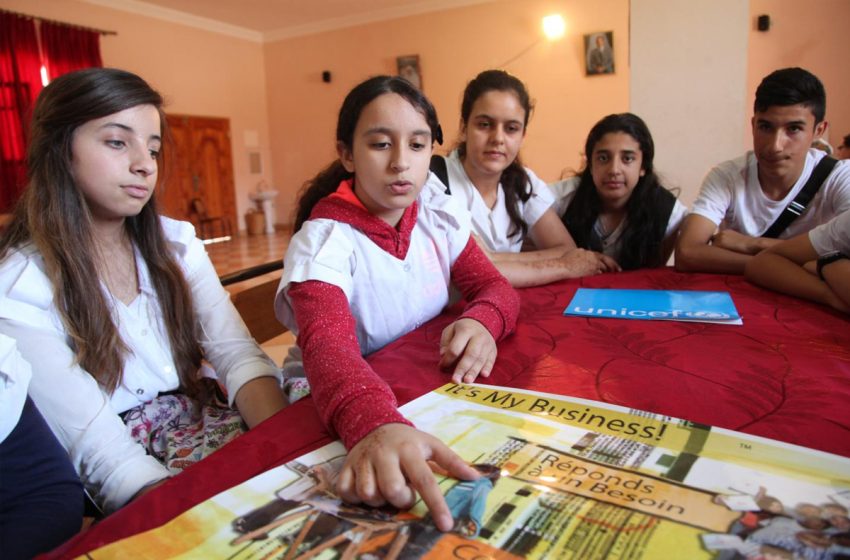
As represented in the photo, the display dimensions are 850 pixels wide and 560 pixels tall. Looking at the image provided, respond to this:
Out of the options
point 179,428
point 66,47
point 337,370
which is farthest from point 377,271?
point 66,47

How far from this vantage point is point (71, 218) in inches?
39.4

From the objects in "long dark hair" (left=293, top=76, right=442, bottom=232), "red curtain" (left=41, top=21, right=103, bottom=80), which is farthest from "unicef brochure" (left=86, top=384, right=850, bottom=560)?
"red curtain" (left=41, top=21, right=103, bottom=80)

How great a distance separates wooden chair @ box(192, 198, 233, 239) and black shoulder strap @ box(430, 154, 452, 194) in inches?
294

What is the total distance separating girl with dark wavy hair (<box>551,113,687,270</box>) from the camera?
200 centimetres

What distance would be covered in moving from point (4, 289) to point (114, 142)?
322 millimetres

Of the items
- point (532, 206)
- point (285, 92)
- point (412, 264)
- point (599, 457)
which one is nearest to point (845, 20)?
point (532, 206)

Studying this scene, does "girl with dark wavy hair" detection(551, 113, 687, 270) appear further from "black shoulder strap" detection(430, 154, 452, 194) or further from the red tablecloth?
the red tablecloth

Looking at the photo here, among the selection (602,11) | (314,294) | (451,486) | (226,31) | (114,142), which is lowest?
(451,486)

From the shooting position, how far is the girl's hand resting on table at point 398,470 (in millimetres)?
503

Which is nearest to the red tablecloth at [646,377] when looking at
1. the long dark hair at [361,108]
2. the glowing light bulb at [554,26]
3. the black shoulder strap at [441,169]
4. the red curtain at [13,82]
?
the long dark hair at [361,108]

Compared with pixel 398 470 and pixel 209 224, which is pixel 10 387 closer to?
pixel 398 470

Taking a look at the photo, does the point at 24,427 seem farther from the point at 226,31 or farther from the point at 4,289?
the point at 226,31

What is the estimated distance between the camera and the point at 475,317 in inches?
39.3

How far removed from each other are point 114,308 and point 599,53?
7.08 m
